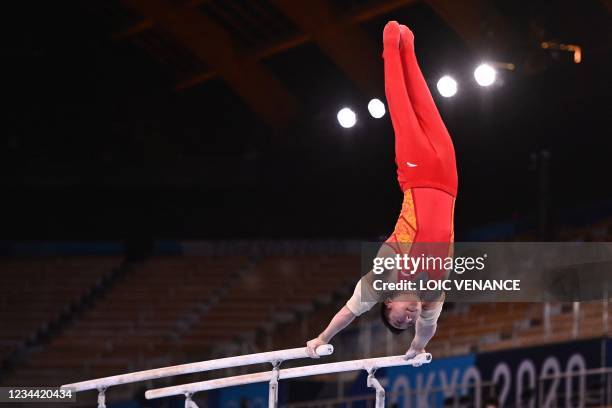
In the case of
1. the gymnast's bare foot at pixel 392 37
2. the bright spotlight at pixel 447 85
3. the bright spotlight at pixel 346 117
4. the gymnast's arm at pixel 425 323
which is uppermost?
the bright spotlight at pixel 346 117

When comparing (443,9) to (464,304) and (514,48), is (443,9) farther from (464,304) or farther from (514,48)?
(464,304)

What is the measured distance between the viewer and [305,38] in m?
15.3

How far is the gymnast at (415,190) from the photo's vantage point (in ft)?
20.4

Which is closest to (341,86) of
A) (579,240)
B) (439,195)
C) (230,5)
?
(230,5)

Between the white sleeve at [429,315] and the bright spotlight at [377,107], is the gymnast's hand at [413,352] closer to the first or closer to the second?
the white sleeve at [429,315]

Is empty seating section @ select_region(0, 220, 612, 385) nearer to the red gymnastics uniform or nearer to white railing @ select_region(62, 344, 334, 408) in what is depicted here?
white railing @ select_region(62, 344, 334, 408)

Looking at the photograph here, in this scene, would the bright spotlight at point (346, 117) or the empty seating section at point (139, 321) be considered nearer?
the bright spotlight at point (346, 117)

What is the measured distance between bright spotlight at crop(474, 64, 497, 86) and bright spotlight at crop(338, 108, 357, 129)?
85.4 inches

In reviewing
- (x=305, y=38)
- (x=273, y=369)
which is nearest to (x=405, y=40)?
(x=273, y=369)

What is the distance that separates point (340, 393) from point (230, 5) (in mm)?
5609

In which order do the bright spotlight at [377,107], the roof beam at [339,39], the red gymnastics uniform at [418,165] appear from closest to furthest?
the red gymnastics uniform at [418,165]
the bright spotlight at [377,107]
the roof beam at [339,39]

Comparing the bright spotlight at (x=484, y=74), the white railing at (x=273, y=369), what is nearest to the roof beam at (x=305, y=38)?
the bright spotlight at (x=484, y=74)

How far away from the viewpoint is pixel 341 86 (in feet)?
51.2

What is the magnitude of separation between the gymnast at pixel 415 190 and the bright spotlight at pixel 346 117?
6913 mm
